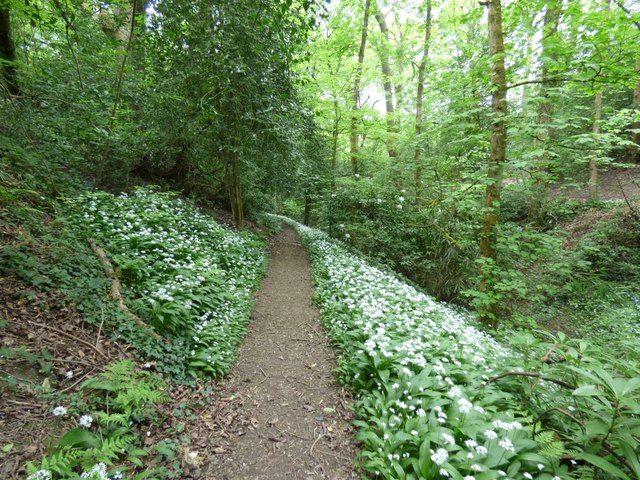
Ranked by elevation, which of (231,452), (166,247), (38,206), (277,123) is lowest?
(231,452)

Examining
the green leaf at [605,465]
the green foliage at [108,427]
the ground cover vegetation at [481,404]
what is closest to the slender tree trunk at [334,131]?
the ground cover vegetation at [481,404]

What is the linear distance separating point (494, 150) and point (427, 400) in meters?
5.54

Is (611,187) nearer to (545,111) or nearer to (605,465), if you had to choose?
(545,111)

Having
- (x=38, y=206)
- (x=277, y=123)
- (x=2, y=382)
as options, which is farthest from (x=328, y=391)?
(x=277, y=123)

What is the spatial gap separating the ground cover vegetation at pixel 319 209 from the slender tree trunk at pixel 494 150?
6cm

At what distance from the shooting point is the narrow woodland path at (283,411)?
3078 mm

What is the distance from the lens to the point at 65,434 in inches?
98.5

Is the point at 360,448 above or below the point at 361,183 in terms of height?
below

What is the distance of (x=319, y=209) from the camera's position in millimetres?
14953

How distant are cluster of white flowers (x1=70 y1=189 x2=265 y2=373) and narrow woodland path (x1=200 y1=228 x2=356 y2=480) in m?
0.47

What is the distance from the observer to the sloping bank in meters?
2.44

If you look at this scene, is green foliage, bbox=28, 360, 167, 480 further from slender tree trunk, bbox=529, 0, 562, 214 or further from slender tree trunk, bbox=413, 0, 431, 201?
slender tree trunk, bbox=413, 0, 431, 201

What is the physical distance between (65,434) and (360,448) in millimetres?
2873

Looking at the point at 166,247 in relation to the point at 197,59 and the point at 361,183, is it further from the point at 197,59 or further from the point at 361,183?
the point at 361,183
